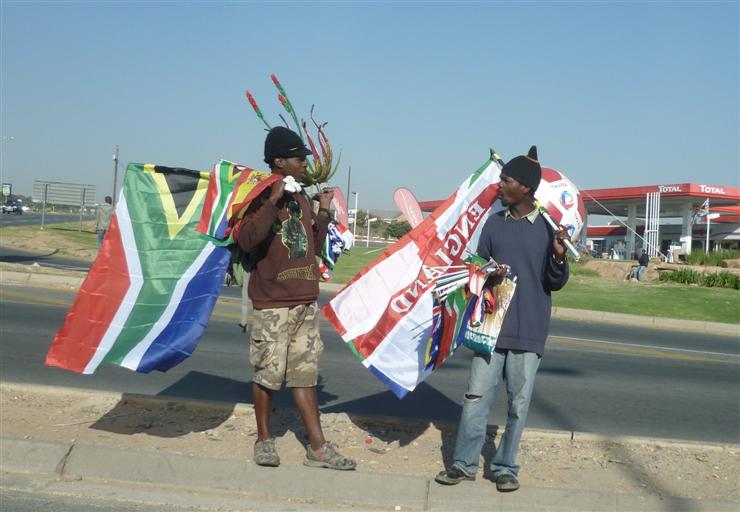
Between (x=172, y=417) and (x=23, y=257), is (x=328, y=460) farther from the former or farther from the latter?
(x=23, y=257)

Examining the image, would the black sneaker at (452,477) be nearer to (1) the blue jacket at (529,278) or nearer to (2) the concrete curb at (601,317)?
(1) the blue jacket at (529,278)

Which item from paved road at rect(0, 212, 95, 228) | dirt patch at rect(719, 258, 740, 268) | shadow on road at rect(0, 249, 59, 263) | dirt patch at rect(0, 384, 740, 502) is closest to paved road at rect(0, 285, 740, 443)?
dirt patch at rect(0, 384, 740, 502)

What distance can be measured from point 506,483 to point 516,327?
2.93 feet

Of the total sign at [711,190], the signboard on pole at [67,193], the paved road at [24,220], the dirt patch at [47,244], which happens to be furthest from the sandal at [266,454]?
the paved road at [24,220]

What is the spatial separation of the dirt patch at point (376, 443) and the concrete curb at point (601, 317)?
420 inches

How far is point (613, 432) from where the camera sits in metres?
6.46

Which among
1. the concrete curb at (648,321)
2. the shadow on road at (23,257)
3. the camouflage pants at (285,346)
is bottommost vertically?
the concrete curb at (648,321)

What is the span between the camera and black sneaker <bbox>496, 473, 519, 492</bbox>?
445cm

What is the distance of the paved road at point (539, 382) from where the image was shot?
687 centimetres

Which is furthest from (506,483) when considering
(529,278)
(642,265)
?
(642,265)

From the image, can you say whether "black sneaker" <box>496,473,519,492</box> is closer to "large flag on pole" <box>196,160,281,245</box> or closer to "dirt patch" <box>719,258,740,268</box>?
"large flag on pole" <box>196,160,281,245</box>

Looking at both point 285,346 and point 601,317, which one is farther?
point 601,317

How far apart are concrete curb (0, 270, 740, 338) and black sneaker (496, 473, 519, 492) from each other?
12.8 metres

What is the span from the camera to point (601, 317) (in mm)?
17156
